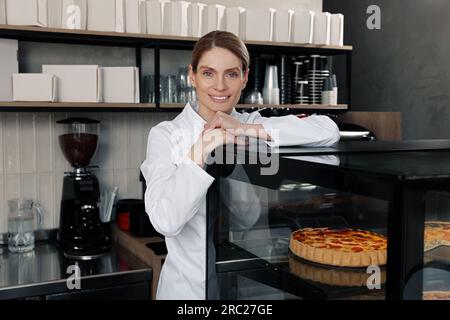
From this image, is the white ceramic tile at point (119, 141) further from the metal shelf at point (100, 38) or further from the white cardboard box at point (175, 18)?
the white cardboard box at point (175, 18)

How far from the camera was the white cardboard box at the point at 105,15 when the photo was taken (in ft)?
8.62

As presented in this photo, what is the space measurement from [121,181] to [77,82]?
2.25 feet

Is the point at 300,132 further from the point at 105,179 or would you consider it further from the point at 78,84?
the point at 105,179

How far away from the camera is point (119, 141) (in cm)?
306

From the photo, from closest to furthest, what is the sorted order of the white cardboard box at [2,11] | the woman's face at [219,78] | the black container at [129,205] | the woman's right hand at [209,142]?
the woman's right hand at [209,142] → the woman's face at [219,78] → the white cardboard box at [2,11] → the black container at [129,205]

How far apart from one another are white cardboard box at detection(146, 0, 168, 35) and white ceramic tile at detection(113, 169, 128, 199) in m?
0.81

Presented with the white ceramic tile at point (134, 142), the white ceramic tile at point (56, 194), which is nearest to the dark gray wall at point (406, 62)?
the white ceramic tile at point (134, 142)

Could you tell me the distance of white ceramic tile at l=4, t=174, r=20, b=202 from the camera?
279cm

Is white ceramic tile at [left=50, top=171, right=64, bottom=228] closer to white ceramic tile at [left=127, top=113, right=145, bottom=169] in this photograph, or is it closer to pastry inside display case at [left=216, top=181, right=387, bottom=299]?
white ceramic tile at [left=127, top=113, right=145, bottom=169]

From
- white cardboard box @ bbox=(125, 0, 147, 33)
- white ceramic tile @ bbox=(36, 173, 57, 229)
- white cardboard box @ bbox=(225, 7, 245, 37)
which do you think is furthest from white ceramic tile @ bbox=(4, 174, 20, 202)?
white cardboard box @ bbox=(225, 7, 245, 37)

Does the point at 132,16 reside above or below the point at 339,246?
above

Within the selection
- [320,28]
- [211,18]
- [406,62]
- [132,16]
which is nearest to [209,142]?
[132,16]

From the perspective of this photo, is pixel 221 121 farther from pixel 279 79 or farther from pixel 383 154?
pixel 279 79

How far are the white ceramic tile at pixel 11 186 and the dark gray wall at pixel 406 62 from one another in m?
2.89
